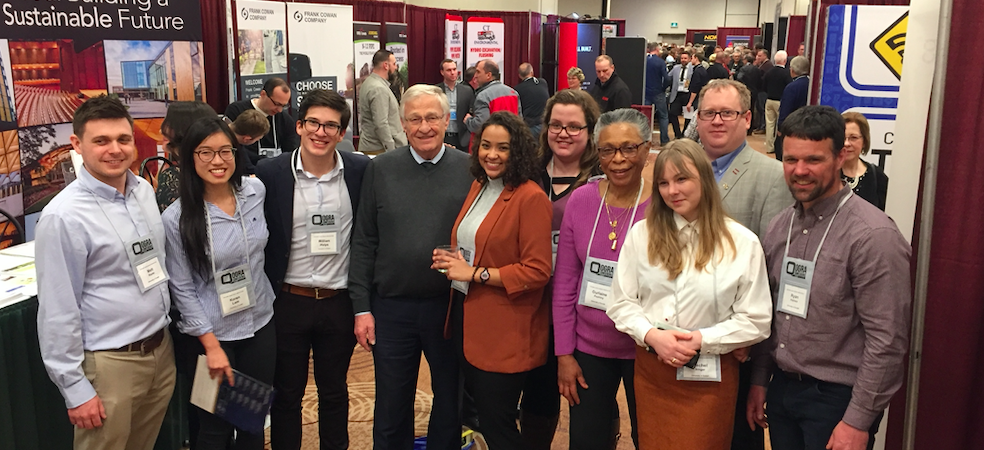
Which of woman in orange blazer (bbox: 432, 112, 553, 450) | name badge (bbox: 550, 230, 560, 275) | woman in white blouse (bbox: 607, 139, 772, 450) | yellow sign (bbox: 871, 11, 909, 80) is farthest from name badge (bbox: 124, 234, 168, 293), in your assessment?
yellow sign (bbox: 871, 11, 909, 80)

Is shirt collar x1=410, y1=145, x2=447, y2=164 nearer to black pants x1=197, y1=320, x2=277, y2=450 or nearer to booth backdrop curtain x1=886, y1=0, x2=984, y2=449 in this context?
black pants x1=197, y1=320, x2=277, y2=450

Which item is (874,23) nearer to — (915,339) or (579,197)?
(915,339)

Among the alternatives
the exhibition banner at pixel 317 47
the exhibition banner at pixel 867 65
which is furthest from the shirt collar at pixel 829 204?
the exhibition banner at pixel 317 47

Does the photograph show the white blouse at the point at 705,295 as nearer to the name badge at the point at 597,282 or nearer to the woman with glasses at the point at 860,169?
the name badge at the point at 597,282

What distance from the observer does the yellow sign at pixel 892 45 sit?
3367mm

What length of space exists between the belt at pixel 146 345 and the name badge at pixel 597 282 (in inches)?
49.7

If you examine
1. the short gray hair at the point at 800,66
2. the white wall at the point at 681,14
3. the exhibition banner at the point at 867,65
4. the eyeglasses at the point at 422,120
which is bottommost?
the eyeglasses at the point at 422,120

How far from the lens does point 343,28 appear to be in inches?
320

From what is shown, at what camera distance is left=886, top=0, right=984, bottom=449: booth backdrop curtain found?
1.90 metres

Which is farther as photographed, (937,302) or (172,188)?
(172,188)

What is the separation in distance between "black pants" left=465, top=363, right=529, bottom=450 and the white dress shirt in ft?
1.87

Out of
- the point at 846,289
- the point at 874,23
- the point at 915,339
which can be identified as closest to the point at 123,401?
the point at 846,289

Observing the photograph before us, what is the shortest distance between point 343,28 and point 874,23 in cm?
606

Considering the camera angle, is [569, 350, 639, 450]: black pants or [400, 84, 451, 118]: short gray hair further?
[400, 84, 451, 118]: short gray hair
